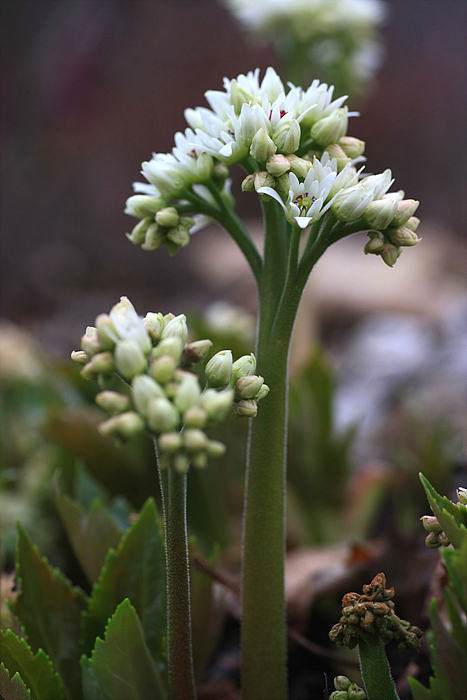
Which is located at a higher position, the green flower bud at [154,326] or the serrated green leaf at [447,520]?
the green flower bud at [154,326]

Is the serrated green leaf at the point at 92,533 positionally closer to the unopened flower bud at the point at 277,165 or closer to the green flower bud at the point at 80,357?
the green flower bud at the point at 80,357

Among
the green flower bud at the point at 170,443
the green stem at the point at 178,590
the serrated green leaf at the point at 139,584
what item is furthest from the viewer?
the serrated green leaf at the point at 139,584

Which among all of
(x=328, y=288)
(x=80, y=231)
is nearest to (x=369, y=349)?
(x=328, y=288)

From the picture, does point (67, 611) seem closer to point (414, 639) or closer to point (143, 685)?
point (143, 685)

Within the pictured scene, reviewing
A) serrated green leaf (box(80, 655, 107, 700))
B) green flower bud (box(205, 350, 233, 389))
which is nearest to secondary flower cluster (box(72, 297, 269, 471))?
green flower bud (box(205, 350, 233, 389))

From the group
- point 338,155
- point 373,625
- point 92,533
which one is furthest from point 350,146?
point 92,533

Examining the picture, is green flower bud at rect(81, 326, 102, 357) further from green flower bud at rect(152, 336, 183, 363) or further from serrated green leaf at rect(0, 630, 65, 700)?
serrated green leaf at rect(0, 630, 65, 700)

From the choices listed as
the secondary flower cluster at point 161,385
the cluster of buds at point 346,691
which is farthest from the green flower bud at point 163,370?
the cluster of buds at point 346,691

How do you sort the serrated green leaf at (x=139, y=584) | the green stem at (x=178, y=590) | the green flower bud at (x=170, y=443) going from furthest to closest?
1. the serrated green leaf at (x=139, y=584)
2. the green stem at (x=178, y=590)
3. the green flower bud at (x=170, y=443)
